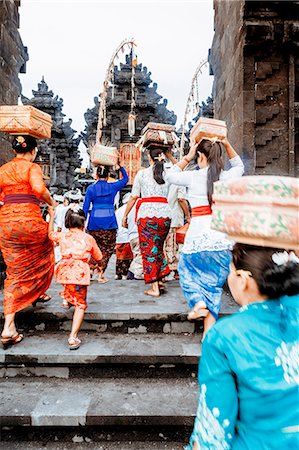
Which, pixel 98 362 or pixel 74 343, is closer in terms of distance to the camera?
pixel 98 362

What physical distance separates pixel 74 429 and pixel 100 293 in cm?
197

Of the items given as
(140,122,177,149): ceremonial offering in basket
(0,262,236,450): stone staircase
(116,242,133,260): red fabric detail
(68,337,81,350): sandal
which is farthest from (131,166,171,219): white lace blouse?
(116,242,133,260): red fabric detail

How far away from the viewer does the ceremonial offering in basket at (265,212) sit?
1.14 m

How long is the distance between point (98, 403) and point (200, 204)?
5.66ft

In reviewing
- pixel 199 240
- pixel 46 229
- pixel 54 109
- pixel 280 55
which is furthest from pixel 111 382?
pixel 54 109

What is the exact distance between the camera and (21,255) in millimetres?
3346

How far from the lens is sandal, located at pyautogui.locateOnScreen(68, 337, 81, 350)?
2995mm

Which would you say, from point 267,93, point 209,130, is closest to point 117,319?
point 209,130

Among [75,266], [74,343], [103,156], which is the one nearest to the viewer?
[74,343]

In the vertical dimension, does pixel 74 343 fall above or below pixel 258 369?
below

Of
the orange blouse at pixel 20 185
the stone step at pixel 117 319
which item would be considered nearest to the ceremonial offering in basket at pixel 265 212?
the stone step at pixel 117 319

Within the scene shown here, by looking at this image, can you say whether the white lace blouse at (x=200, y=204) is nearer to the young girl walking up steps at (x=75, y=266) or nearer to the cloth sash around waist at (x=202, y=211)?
the cloth sash around waist at (x=202, y=211)

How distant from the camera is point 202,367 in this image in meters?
1.15

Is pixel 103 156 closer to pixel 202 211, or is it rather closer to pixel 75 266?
pixel 75 266
